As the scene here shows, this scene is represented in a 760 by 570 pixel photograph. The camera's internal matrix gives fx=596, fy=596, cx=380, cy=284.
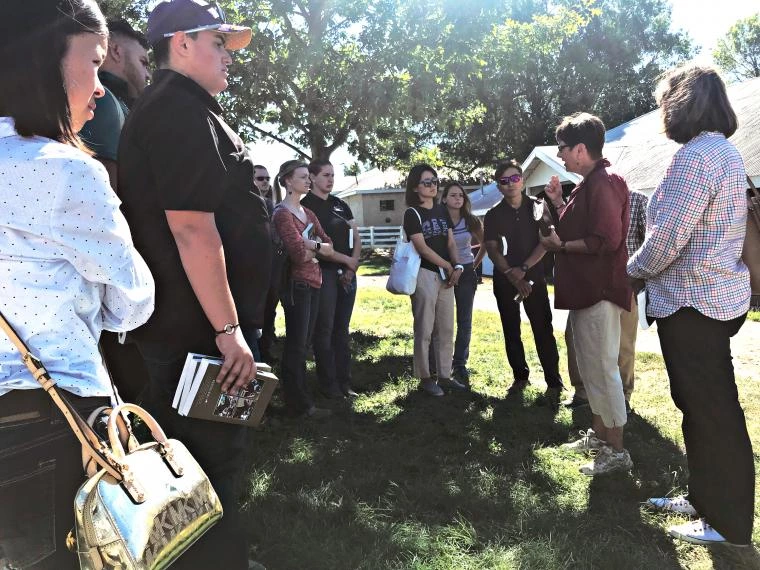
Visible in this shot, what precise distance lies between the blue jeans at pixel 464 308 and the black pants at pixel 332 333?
3.75ft

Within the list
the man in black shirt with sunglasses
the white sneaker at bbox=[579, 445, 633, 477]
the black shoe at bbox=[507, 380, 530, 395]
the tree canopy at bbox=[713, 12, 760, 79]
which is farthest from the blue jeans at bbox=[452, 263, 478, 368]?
the tree canopy at bbox=[713, 12, 760, 79]

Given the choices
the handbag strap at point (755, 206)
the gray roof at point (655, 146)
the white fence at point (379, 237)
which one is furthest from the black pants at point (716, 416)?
the white fence at point (379, 237)

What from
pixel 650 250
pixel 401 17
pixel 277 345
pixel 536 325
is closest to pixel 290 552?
pixel 650 250

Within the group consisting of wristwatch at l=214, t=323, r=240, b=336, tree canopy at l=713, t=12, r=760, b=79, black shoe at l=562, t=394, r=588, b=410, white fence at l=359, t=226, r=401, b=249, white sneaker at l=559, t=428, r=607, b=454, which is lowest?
white fence at l=359, t=226, r=401, b=249

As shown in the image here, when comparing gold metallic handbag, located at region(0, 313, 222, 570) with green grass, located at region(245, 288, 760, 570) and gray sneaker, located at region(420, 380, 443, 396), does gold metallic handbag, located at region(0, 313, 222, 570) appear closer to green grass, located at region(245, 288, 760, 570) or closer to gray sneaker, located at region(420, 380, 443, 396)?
green grass, located at region(245, 288, 760, 570)

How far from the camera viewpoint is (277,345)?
8070 mm

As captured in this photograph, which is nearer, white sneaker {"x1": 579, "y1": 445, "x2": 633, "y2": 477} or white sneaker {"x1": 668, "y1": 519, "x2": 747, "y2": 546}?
white sneaker {"x1": 668, "y1": 519, "x2": 747, "y2": 546}

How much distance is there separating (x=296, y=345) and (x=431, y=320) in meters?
1.39

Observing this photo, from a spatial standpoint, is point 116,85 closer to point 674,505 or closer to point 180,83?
point 180,83

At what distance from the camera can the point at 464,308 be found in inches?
244

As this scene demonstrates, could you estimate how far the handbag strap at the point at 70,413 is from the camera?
125cm

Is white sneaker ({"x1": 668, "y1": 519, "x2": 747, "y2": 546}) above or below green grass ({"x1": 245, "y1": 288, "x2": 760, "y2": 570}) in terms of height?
above

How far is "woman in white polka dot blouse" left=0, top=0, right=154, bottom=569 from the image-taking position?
4.14 feet

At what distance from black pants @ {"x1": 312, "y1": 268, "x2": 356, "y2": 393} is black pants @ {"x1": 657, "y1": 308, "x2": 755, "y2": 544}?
3.19 meters
